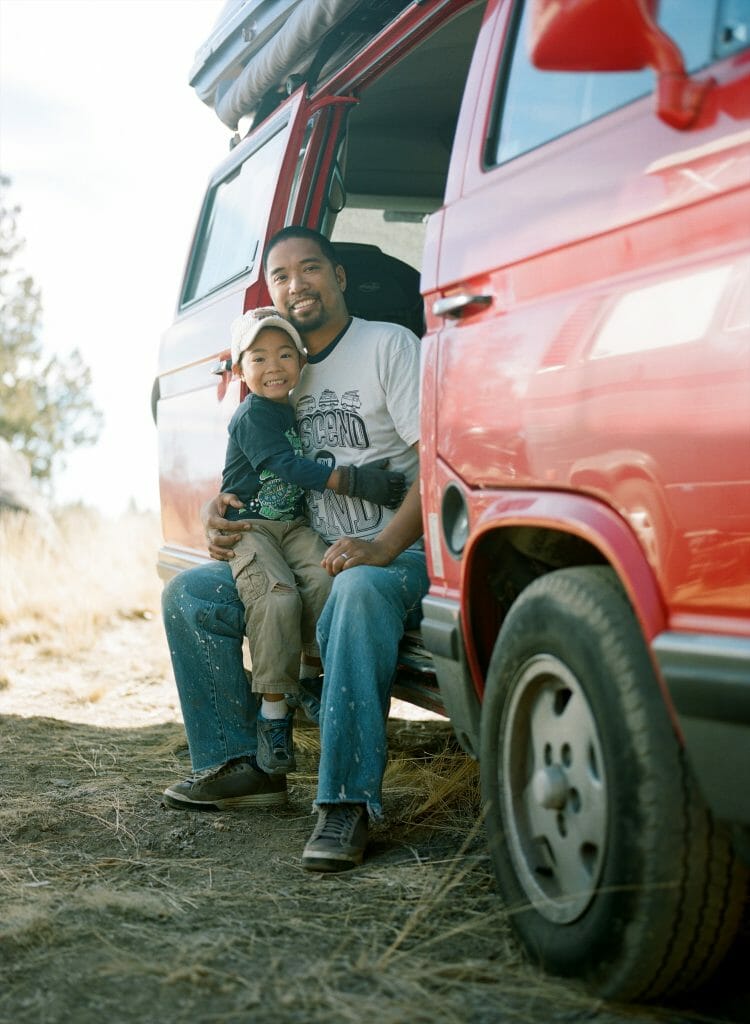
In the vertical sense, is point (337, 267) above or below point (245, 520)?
above

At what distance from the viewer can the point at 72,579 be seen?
412 inches

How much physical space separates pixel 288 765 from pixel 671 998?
1924 millimetres

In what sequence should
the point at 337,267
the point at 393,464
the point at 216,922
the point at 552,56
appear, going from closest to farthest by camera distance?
1. the point at 552,56
2. the point at 216,922
3. the point at 393,464
4. the point at 337,267

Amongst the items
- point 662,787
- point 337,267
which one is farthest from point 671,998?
point 337,267

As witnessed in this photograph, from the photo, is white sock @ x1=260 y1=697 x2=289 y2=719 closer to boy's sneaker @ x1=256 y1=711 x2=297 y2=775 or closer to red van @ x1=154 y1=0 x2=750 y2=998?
boy's sneaker @ x1=256 y1=711 x2=297 y2=775

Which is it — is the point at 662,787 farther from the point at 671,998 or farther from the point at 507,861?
the point at 507,861

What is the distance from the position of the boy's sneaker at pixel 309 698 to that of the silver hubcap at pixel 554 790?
1.52 metres

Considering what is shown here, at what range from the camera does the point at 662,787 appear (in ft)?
6.77

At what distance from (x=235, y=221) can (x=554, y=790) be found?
3.44 meters

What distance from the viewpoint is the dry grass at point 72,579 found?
29.0 feet

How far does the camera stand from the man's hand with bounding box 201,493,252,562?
4.04 meters

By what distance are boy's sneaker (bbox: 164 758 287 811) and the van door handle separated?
69.9 inches

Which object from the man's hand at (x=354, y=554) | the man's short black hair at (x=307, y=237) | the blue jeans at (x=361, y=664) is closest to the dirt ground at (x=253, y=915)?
the blue jeans at (x=361, y=664)

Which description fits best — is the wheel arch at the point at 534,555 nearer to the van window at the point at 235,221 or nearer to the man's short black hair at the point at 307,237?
the man's short black hair at the point at 307,237
